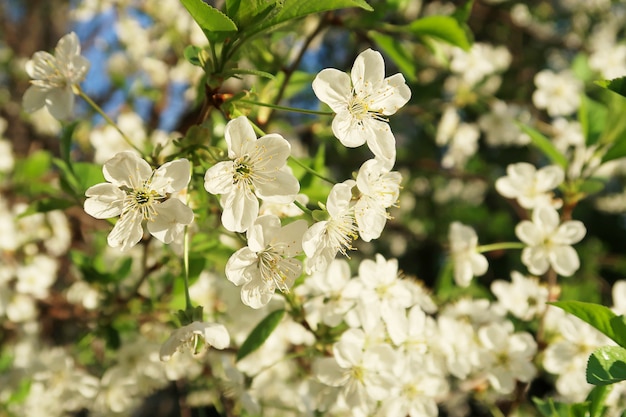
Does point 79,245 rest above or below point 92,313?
below

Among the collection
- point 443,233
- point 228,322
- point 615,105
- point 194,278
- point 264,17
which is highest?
point 264,17

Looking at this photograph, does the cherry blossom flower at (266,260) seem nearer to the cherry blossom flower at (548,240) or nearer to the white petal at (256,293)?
the white petal at (256,293)

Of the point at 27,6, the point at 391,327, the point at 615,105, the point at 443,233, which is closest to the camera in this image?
the point at 391,327

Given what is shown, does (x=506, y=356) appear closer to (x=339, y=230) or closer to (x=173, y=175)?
(x=339, y=230)

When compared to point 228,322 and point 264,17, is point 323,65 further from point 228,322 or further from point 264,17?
point 264,17

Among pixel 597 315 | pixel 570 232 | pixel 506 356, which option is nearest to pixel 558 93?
pixel 570 232

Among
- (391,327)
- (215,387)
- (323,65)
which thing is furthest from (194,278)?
(323,65)

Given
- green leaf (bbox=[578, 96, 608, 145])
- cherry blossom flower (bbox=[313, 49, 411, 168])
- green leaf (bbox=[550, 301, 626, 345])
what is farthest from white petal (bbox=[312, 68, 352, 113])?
green leaf (bbox=[578, 96, 608, 145])
